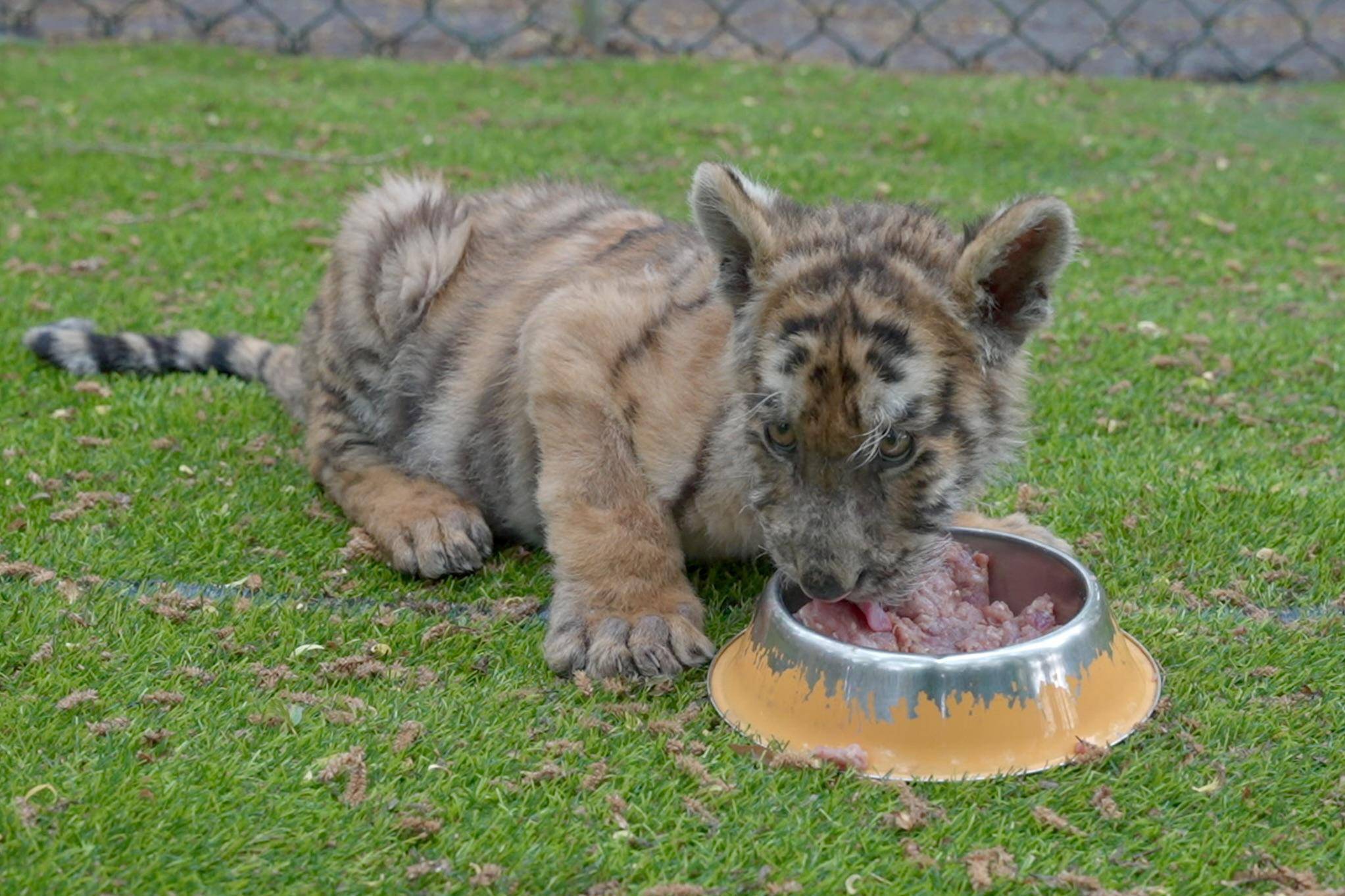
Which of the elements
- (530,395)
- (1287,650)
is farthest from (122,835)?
(1287,650)

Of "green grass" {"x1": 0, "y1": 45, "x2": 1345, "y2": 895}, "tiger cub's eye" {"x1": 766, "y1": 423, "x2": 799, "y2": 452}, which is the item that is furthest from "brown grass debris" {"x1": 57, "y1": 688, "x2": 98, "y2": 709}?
"tiger cub's eye" {"x1": 766, "y1": 423, "x2": 799, "y2": 452}

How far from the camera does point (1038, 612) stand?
378 cm

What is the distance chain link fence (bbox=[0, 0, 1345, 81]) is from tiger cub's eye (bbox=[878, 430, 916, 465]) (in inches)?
423

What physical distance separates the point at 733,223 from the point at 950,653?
3.90ft

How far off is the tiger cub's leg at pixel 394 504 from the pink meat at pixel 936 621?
116 cm

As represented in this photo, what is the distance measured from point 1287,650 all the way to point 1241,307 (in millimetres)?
3525

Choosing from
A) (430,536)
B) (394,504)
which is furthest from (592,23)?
(430,536)

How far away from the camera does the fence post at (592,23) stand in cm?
1339

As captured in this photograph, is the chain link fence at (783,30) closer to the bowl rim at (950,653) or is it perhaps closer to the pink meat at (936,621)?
the pink meat at (936,621)

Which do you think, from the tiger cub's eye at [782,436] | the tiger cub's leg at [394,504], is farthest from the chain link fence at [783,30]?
the tiger cub's eye at [782,436]

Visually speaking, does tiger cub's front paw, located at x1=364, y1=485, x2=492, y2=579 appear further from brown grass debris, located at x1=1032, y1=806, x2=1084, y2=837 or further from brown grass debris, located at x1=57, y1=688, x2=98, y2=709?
brown grass debris, located at x1=1032, y1=806, x2=1084, y2=837

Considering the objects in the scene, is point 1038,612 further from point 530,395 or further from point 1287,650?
point 530,395

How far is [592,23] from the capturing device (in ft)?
43.9

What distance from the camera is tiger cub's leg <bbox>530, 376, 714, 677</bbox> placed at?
3.64m
